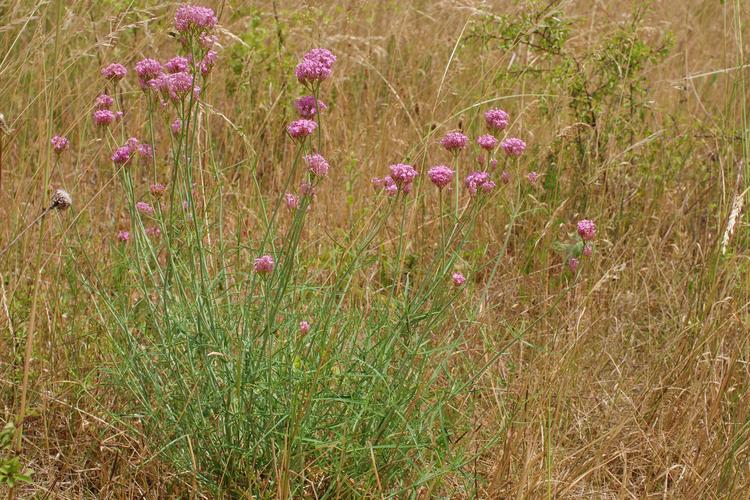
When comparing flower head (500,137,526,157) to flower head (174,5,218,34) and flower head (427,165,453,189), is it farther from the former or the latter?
flower head (174,5,218,34)

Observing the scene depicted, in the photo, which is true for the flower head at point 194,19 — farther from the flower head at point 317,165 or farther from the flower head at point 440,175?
the flower head at point 440,175

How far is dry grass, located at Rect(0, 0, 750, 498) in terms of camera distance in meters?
2.47

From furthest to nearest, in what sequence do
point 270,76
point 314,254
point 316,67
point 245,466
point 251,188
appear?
point 270,76 → point 251,188 → point 314,254 → point 245,466 → point 316,67

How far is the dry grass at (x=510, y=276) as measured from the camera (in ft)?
8.12

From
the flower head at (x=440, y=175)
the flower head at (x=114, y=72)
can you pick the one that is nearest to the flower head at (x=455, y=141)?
the flower head at (x=440, y=175)

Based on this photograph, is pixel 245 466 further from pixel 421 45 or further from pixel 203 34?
pixel 421 45

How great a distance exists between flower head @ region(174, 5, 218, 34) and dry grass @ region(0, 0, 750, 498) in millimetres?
253

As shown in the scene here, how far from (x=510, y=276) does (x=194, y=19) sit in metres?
1.87

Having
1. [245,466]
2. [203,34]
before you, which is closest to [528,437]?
[245,466]

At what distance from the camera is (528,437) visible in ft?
8.02

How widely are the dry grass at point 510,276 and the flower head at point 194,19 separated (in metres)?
0.25

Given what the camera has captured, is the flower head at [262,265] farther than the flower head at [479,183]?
No

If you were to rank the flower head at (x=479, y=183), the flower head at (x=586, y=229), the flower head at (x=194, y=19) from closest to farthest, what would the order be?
the flower head at (x=194, y=19)
the flower head at (x=479, y=183)
the flower head at (x=586, y=229)

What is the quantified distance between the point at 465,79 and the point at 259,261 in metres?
3.08
